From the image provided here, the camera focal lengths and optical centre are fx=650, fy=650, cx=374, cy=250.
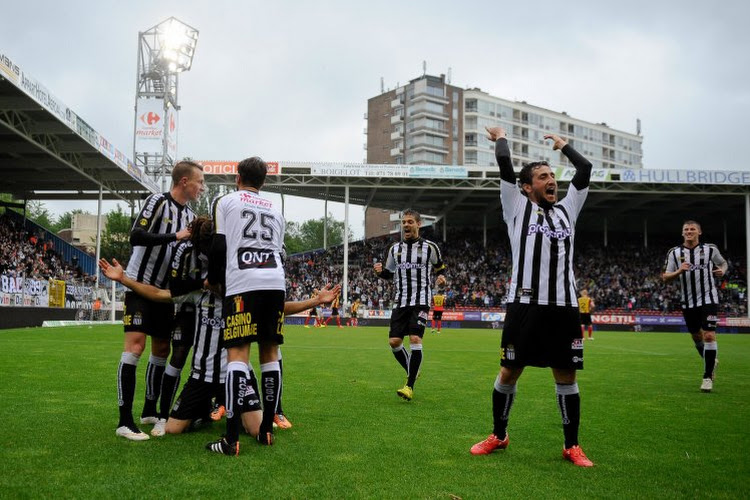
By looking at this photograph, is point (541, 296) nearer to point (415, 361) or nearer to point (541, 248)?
point (541, 248)

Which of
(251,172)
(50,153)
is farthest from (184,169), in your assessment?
(50,153)

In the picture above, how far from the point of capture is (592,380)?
10.2 meters

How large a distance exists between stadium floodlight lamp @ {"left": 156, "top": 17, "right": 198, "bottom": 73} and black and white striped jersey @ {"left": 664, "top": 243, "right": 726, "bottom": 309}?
30.9 m

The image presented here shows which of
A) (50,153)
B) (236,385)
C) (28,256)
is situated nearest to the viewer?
(236,385)

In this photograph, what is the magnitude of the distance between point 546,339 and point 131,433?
321 centimetres

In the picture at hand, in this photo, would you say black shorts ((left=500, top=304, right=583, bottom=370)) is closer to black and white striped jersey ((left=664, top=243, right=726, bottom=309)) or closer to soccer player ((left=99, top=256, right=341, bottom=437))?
soccer player ((left=99, top=256, right=341, bottom=437))

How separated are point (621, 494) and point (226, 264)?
3.12 meters

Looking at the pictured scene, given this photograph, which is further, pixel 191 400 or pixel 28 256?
pixel 28 256

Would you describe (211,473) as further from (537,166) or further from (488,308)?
(488,308)

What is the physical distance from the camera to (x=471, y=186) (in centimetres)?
4178

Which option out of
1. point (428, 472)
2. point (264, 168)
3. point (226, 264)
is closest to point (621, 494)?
point (428, 472)

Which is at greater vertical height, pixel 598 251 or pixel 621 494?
pixel 598 251

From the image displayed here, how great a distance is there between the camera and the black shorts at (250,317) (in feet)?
15.8

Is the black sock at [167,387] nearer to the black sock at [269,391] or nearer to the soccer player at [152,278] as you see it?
the soccer player at [152,278]
